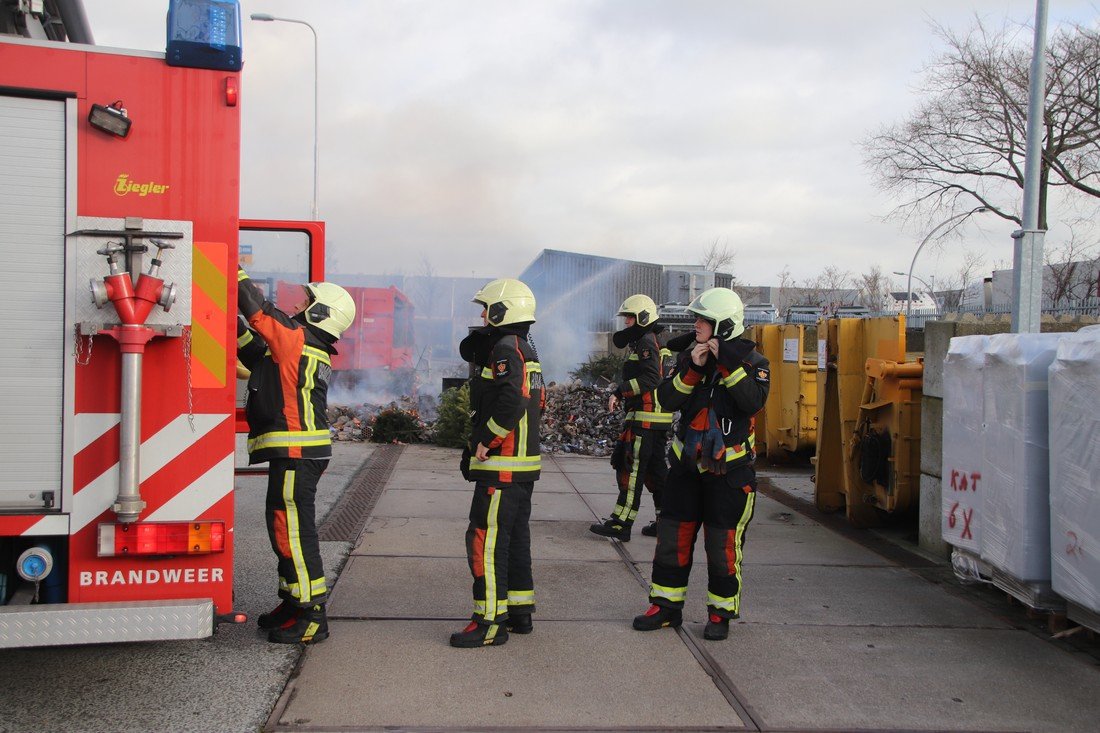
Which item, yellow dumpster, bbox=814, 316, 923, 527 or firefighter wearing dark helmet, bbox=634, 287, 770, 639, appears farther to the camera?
yellow dumpster, bbox=814, 316, 923, 527

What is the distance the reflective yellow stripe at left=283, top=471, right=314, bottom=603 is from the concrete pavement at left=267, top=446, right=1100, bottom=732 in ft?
1.01

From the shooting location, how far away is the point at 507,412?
13.9 ft

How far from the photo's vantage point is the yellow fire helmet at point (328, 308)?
4.24m

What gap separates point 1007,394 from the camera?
15.3 ft

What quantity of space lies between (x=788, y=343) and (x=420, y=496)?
4.89 meters

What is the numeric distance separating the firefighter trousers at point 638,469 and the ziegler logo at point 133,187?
4.05 metres

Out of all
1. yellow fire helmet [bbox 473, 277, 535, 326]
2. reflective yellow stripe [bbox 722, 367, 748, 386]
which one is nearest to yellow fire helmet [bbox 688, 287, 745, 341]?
reflective yellow stripe [bbox 722, 367, 748, 386]

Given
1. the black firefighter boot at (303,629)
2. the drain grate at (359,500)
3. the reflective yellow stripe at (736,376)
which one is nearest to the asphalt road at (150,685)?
the black firefighter boot at (303,629)

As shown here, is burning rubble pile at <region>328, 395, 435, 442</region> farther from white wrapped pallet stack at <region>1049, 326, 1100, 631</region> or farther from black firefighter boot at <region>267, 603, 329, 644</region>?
white wrapped pallet stack at <region>1049, 326, 1100, 631</region>

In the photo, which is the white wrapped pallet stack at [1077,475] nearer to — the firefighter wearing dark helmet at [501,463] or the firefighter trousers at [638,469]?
the firefighter wearing dark helmet at [501,463]

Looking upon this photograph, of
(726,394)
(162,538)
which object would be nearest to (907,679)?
(726,394)

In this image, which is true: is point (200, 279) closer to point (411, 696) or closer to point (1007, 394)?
point (411, 696)

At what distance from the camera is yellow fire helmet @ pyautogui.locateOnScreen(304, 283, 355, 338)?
13.9ft

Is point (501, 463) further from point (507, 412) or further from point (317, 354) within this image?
point (317, 354)
